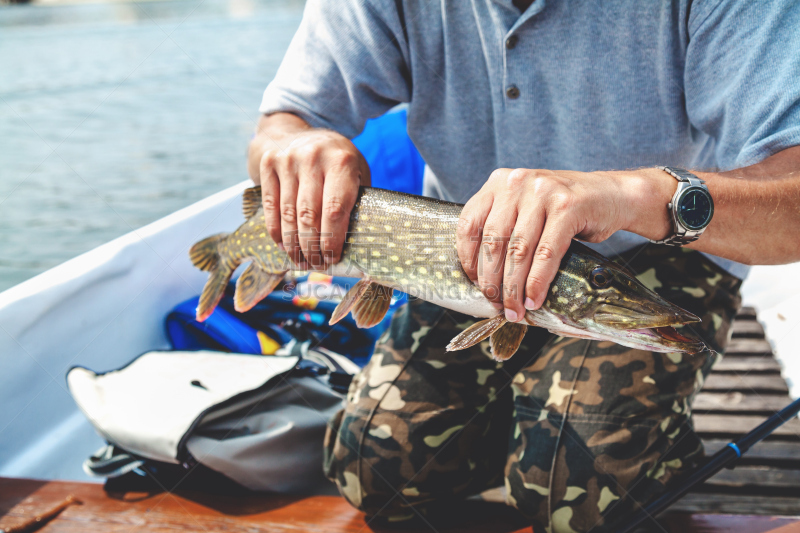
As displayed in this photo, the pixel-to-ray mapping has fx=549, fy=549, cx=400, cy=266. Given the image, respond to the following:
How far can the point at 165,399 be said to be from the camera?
72.1 inches

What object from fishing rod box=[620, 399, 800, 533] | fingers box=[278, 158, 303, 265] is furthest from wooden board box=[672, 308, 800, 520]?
fingers box=[278, 158, 303, 265]

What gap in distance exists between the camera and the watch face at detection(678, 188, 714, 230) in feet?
3.90

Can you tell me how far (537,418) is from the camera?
1.57 m

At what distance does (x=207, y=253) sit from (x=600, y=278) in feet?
4.23

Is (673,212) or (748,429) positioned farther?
(748,429)

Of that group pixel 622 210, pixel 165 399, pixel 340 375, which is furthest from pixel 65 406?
pixel 622 210

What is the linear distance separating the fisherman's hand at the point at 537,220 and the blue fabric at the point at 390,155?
1957 millimetres

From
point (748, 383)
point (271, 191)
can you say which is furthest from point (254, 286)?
point (748, 383)

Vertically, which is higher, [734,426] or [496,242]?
[496,242]

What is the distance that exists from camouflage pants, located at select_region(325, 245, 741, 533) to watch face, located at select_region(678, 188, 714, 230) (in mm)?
483

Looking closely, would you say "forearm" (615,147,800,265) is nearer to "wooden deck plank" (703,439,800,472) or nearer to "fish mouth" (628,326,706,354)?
"fish mouth" (628,326,706,354)

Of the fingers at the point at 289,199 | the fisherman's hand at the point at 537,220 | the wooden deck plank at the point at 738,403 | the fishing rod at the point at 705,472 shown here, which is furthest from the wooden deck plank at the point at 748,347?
the fingers at the point at 289,199

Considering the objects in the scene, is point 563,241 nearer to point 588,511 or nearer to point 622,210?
point 622,210

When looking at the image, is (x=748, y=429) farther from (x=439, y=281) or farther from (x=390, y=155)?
(x=390, y=155)
